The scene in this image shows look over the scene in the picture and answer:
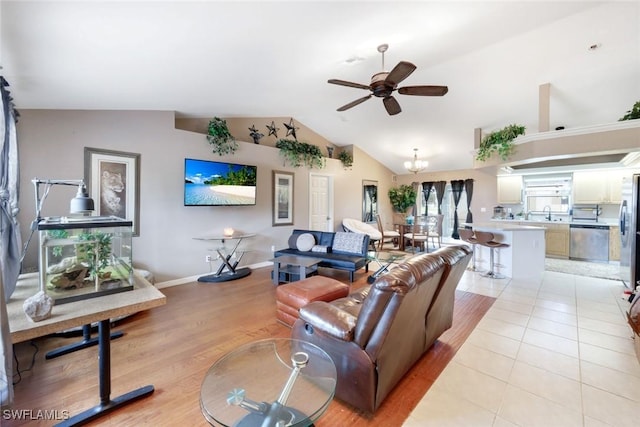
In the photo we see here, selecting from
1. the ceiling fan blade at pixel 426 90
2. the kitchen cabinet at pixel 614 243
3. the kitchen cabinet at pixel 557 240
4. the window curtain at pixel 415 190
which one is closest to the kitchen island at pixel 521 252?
the kitchen cabinet at pixel 557 240

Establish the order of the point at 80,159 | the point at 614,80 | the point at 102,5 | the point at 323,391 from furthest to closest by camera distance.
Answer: the point at 614,80
the point at 80,159
the point at 102,5
the point at 323,391

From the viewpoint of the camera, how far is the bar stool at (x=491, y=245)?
4.53 meters

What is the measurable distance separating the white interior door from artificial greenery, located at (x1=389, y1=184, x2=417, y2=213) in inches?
108

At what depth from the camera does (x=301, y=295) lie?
2557 mm

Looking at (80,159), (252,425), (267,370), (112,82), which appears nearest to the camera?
(252,425)

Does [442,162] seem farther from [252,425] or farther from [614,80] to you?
[252,425]

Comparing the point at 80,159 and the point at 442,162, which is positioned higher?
the point at 442,162

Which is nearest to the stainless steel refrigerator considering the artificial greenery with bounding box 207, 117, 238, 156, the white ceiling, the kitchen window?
the white ceiling

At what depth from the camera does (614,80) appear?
3891 millimetres

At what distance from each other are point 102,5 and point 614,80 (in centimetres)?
630

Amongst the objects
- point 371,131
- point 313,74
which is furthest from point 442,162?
point 313,74

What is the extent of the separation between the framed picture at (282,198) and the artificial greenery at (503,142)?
156 inches

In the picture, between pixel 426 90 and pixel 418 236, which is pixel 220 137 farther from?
pixel 418 236

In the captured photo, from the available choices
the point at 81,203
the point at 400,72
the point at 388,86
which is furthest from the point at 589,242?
the point at 81,203
